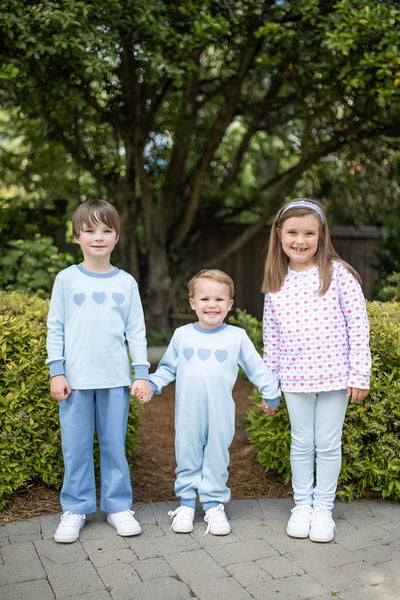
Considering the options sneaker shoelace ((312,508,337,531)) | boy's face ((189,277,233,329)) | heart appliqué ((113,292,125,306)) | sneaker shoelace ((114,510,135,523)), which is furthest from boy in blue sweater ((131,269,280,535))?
sneaker shoelace ((312,508,337,531))

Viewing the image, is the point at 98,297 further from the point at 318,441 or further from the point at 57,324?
the point at 318,441

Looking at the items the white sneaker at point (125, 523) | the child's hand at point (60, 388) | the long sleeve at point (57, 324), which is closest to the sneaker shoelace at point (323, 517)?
the white sneaker at point (125, 523)

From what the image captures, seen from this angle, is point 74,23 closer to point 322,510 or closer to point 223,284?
point 223,284

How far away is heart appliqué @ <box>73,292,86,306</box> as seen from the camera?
112 inches

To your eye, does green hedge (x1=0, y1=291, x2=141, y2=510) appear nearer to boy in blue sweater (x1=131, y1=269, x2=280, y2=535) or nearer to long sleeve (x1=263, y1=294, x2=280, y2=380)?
boy in blue sweater (x1=131, y1=269, x2=280, y2=535)

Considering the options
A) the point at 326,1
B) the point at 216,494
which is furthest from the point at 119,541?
the point at 326,1

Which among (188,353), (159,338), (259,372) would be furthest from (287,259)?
(159,338)

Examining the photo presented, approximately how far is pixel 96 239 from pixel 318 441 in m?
1.51

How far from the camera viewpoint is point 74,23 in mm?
4590

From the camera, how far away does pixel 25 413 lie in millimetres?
3135

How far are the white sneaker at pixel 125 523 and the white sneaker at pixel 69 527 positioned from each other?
0.15 meters

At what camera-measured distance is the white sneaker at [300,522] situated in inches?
113

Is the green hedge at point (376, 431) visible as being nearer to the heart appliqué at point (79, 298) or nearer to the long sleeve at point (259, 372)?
the long sleeve at point (259, 372)

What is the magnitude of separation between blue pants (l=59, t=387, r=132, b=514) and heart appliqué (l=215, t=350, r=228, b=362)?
1.60ft
